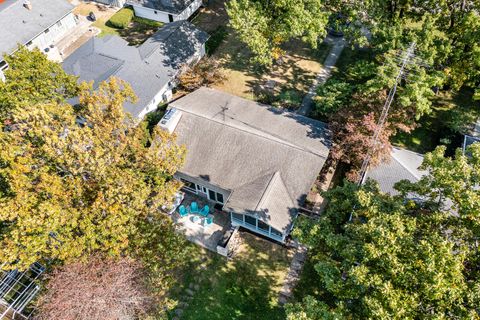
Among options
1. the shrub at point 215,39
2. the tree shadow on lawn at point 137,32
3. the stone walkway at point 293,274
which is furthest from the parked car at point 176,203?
the tree shadow on lawn at point 137,32

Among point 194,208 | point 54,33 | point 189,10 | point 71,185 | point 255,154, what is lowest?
point 71,185

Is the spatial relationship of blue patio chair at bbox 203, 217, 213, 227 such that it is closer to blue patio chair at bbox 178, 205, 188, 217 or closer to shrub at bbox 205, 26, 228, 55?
blue patio chair at bbox 178, 205, 188, 217

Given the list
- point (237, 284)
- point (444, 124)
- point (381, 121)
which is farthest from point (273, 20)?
point (237, 284)

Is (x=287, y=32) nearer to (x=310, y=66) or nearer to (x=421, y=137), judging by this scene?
(x=310, y=66)

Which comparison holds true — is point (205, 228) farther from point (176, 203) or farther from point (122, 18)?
point (122, 18)

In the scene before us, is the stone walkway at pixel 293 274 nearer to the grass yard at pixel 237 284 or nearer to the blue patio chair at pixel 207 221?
the grass yard at pixel 237 284
